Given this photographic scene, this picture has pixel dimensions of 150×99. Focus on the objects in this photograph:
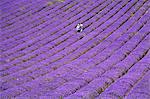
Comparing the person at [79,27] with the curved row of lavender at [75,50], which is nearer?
the curved row of lavender at [75,50]

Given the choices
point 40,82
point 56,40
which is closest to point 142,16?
point 56,40

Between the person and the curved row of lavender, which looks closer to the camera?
the curved row of lavender

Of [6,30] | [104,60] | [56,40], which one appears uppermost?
[104,60]

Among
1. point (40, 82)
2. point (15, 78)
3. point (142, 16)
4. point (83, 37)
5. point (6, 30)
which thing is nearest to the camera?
point (40, 82)

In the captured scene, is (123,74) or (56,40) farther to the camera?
(56,40)

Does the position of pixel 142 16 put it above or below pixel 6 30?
above

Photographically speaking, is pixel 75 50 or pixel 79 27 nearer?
pixel 75 50

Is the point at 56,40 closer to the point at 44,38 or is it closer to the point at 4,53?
the point at 44,38

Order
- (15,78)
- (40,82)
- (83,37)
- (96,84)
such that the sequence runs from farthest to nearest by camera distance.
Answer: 1. (83,37)
2. (15,78)
3. (40,82)
4. (96,84)
